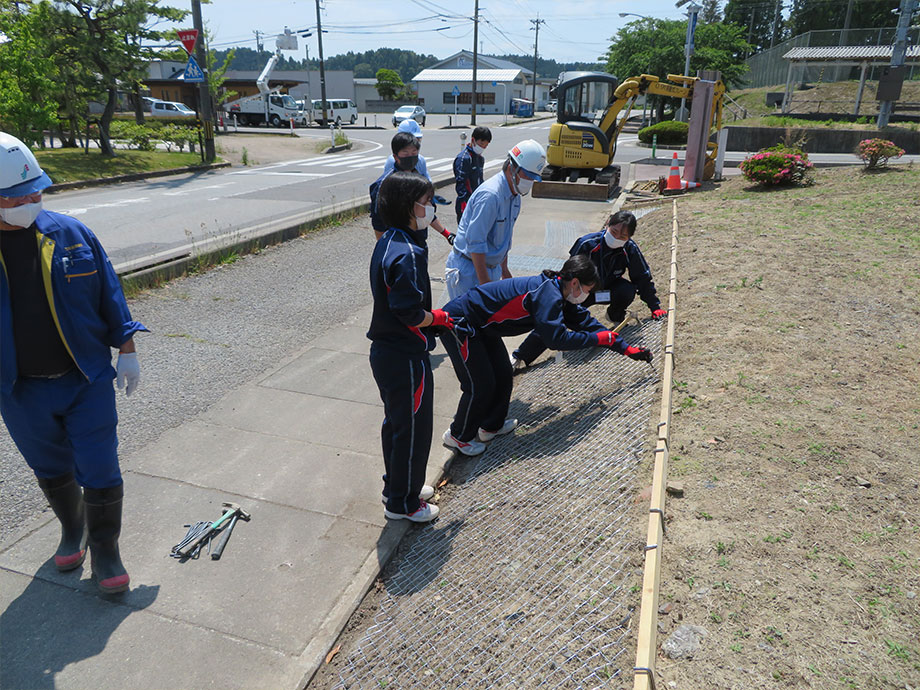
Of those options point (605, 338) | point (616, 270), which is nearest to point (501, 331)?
point (605, 338)

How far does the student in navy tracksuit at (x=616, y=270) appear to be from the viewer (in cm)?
545

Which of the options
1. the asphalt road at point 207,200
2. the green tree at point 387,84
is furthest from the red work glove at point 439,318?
the green tree at point 387,84

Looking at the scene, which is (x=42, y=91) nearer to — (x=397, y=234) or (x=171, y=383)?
(x=171, y=383)

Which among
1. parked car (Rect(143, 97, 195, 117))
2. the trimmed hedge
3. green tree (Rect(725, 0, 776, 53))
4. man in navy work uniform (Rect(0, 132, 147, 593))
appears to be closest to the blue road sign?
man in navy work uniform (Rect(0, 132, 147, 593))

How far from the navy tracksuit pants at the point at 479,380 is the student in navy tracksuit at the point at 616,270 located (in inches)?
44.4

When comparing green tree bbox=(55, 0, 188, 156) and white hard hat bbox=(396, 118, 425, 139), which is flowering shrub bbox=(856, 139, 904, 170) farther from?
green tree bbox=(55, 0, 188, 156)

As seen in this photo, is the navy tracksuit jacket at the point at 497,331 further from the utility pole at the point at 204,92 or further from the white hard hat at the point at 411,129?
the utility pole at the point at 204,92

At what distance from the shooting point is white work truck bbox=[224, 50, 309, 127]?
1485 inches

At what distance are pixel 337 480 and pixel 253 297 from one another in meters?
4.08

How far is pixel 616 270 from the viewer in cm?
574

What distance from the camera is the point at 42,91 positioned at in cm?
1630

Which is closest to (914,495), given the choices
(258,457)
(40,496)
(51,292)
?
(258,457)

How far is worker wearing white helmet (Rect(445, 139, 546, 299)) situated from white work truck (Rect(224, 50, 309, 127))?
36.3 metres

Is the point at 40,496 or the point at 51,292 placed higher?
the point at 51,292
